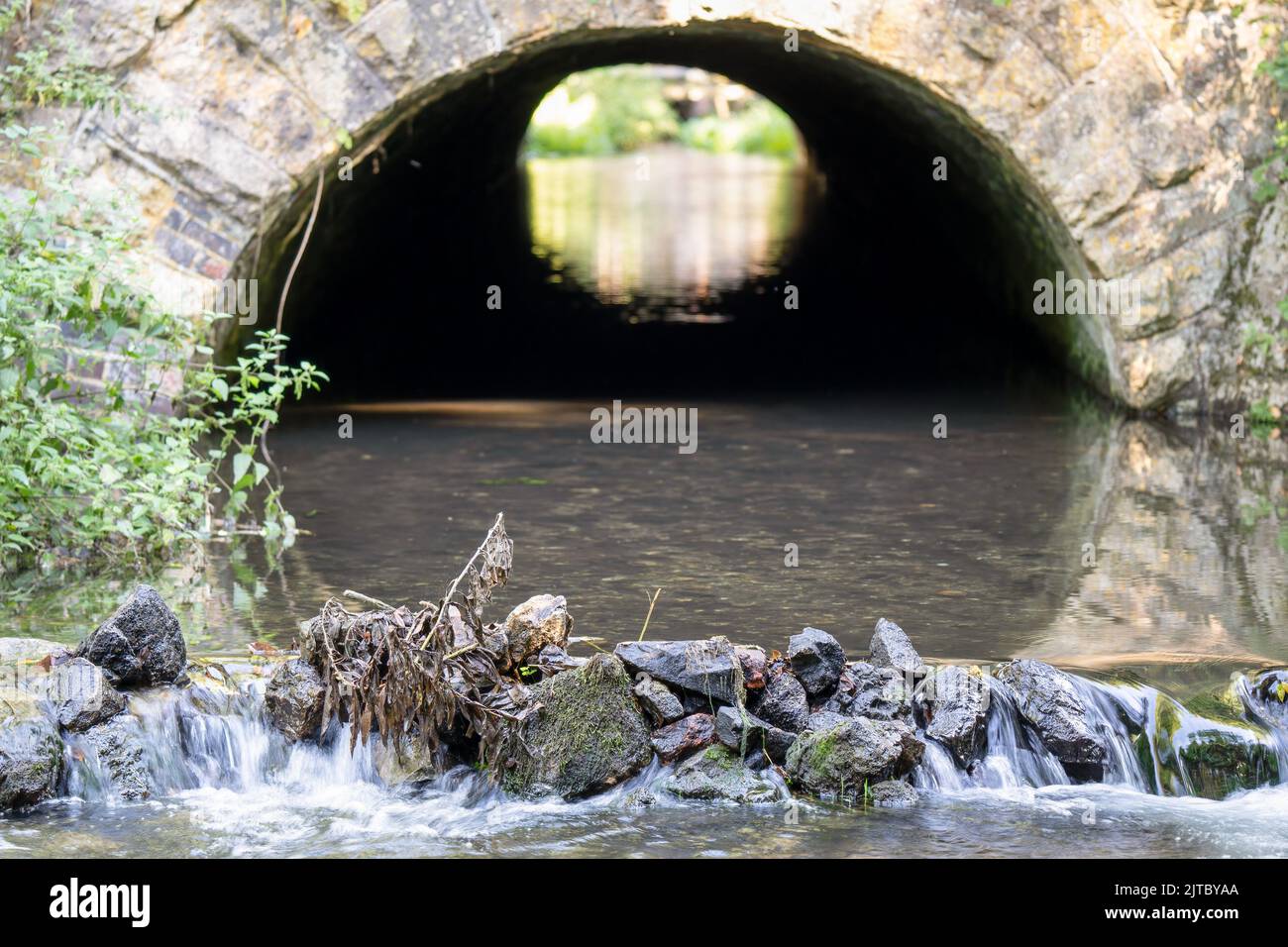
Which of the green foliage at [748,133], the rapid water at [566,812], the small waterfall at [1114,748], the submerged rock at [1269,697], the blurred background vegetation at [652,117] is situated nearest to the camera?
the rapid water at [566,812]

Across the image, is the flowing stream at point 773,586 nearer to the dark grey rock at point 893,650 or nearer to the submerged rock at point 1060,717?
the submerged rock at point 1060,717

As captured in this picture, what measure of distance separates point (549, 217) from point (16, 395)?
18923mm

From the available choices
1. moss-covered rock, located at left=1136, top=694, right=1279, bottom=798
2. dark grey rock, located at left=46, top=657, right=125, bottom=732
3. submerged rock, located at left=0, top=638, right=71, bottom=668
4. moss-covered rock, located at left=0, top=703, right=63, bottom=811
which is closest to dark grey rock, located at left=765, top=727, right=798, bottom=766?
moss-covered rock, located at left=1136, top=694, right=1279, bottom=798

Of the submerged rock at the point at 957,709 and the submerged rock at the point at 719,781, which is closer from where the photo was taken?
the submerged rock at the point at 719,781

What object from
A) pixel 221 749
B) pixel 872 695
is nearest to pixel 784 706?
pixel 872 695

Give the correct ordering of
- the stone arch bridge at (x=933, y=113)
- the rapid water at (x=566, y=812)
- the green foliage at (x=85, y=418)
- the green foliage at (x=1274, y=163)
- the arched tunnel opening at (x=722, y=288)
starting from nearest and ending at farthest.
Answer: the rapid water at (x=566, y=812) → the green foliage at (x=85, y=418) → the stone arch bridge at (x=933, y=113) → the green foliage at (x=1274, y=163) → the arched tunnel opening at (x=722, y=288)

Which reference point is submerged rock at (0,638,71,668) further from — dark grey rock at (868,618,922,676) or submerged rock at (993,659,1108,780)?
submerged rock at (993,659,1108,780)

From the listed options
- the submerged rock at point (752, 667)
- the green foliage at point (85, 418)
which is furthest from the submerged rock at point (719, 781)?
the green foliage at point (85, 418)

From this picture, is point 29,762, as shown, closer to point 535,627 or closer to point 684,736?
point 535,627

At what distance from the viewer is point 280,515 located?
8.07 m

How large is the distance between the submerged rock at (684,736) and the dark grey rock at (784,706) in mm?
192

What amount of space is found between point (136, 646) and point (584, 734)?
1595 millimetres

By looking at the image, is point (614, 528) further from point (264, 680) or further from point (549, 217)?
point (549, 217)

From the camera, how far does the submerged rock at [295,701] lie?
5586mm
